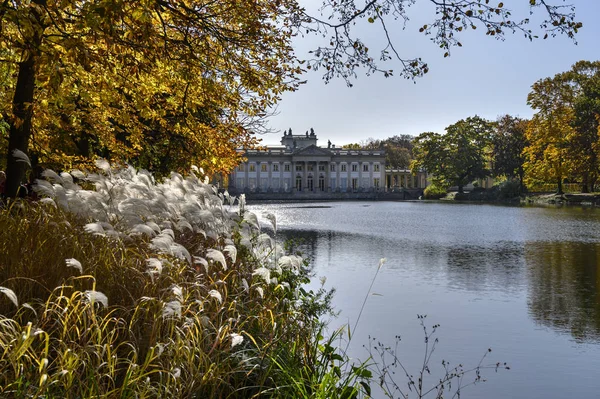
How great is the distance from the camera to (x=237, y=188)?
98.3 meters

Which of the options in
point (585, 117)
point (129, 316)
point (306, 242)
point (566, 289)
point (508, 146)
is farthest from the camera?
point (508, 146)

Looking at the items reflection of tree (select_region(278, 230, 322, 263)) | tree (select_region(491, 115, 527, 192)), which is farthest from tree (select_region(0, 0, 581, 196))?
tree (select_region(491, 115, 527, 192))

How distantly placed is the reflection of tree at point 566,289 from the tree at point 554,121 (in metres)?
33.8

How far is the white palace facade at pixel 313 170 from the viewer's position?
10044 cm

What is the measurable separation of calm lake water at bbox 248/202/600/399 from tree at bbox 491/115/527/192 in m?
51.3

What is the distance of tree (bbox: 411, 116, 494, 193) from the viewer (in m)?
72.0

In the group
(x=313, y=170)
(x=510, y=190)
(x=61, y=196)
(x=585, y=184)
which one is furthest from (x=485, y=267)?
(x=313, y=170)

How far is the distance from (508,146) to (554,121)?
21.7 m

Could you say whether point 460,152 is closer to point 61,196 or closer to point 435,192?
point 435,192

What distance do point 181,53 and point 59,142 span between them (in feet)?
19.5

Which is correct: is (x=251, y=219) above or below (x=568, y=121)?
A: below

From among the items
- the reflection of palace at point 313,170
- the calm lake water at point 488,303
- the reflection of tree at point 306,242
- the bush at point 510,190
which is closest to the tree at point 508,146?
the bush at point 510,190

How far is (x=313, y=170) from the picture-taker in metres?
102

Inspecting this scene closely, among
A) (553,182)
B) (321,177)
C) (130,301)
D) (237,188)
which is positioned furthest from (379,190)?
(130,301)
